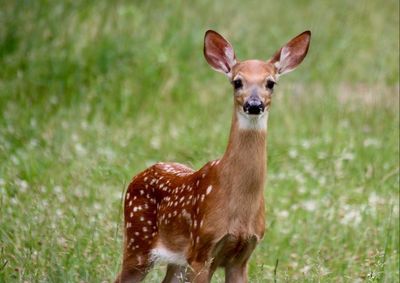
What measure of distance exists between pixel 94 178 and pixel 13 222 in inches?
41.9

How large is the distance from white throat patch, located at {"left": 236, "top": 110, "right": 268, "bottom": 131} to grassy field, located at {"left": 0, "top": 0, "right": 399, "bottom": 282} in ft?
3.00

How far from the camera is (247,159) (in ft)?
19.0

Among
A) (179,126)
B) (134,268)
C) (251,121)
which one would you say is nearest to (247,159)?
(251,121)

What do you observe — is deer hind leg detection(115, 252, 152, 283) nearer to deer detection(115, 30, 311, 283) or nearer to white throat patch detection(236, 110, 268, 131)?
deer detection(115, 30, 311, 283)

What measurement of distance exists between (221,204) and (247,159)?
25 centimetres

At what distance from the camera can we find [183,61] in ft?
38.0

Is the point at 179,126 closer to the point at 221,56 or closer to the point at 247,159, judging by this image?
the point at 221,56

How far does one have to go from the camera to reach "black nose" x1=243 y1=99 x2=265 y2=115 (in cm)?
562

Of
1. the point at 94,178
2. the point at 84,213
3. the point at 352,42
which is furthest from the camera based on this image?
the point at 352,42

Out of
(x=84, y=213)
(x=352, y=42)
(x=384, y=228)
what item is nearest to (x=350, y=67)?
(x=352, y=42)

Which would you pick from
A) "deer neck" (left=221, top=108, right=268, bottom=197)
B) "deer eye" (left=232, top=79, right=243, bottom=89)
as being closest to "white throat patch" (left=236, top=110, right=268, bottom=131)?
"deer neck" (left=221, top=108, right=268, bottom=197)

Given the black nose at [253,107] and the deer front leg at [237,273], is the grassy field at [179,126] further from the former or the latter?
the black nose at [253,107]

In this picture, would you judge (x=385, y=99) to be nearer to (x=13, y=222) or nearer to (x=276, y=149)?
(x=276, y=149)

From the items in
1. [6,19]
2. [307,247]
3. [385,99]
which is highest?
[6,19]
